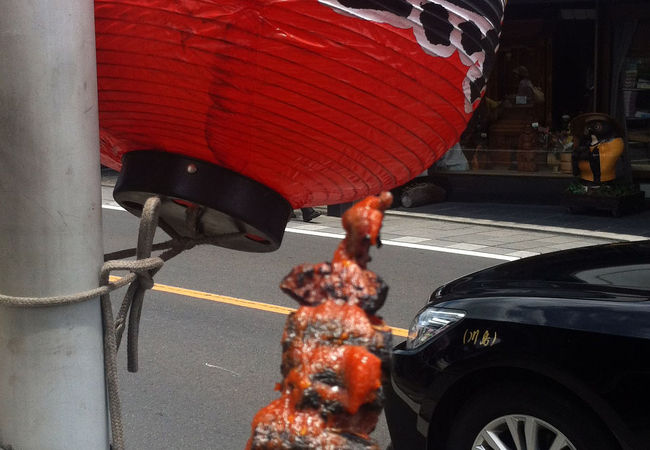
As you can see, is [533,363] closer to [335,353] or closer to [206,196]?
[206,196]

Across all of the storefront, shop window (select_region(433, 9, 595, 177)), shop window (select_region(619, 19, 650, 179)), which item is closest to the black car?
shop window (select_region(619, 19, 650, 179))

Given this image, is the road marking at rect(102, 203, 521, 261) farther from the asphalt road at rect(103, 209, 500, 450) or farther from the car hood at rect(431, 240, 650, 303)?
the car hood at rect(431, 240, 650, 303)

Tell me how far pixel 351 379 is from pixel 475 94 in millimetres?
538

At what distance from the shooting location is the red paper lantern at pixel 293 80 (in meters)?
1.00

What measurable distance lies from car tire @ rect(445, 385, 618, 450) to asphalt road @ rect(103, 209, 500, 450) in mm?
764

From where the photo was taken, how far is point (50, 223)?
1.08 meters

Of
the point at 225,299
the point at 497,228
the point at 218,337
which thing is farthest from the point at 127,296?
the point at 497,228

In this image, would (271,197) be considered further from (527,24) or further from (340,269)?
(527,24)

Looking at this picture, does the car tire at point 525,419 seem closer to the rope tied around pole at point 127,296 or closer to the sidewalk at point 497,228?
the rope tied around pole at point 127,296

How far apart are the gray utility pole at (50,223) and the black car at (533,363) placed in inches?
87.3

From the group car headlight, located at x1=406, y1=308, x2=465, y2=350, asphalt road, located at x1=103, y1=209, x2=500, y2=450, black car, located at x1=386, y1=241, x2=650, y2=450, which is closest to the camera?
black car, located at x1=386, y1=241, x2=650, y2=450

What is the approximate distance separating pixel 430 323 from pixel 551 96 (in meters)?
10.4

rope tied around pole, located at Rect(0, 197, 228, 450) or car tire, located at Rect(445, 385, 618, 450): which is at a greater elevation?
rope tied around pole, located at Rect(0, 197, 228, 450)

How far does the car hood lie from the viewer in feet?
11.1
